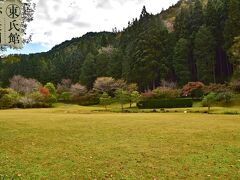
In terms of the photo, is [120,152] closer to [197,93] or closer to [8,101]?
[197,93]

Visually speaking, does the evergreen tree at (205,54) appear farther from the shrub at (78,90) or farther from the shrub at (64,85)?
the shrub at (64,85)

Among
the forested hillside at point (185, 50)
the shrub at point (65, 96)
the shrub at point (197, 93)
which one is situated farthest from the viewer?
the shrub at point (65, 96)

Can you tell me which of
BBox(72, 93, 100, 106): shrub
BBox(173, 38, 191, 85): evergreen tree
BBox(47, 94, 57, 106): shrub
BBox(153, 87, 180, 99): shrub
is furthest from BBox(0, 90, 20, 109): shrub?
BBox(173, 38, 191, 85): evergreen tree

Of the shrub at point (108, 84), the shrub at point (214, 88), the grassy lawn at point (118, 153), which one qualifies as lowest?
the grassy lawn at point (118, 153)

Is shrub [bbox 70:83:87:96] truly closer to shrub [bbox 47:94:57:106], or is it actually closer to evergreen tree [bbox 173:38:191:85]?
shrub [bbox 47:94:57:106]

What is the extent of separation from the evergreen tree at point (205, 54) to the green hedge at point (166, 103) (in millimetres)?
10413

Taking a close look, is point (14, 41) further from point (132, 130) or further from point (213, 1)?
point (213, 1)

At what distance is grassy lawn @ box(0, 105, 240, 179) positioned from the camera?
359 inches

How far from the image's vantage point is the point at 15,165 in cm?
957

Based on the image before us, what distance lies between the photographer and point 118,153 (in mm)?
11547

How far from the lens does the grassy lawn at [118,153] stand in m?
9.12

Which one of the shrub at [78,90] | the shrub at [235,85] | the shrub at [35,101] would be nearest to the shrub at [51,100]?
the shrub at [35,101]

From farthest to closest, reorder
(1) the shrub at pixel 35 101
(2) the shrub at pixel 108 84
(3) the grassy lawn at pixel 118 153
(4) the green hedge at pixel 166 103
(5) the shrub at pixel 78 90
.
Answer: (5) the shrub at pixel 78 90
(2) the shrub at pixel 108 84
(1) the shrub at pixel 35 101
(4) the green hedge at pixel 166 103
(3) the grassy lawn at pixel 118 153

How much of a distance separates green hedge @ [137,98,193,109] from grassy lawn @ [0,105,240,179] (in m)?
23.3
